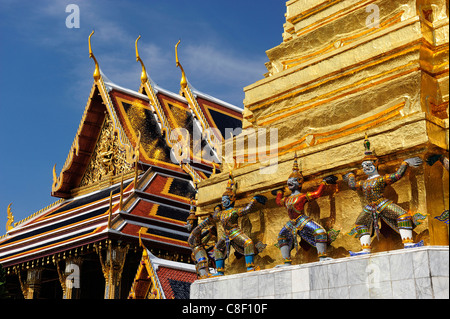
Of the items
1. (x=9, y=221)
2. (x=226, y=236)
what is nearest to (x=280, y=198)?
(x=226, y=236)

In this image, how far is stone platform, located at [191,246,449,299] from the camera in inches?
205

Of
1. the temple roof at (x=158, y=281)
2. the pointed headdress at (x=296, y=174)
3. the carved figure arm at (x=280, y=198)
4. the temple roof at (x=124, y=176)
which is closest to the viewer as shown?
the pointed headdress at (x=296, y=174)

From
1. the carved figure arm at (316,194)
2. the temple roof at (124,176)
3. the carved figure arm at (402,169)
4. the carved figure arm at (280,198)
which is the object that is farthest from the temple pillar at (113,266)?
the carved figure arm at (402,169)

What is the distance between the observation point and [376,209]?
6.14 m

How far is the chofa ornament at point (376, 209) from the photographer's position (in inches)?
235

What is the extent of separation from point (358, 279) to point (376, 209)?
0.77 m

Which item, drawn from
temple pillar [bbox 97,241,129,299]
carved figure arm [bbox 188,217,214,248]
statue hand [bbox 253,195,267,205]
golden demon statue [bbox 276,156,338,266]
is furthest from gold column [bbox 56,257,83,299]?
golden demon statue [bbox 276,156,338,266]

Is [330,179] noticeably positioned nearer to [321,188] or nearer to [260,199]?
[321,188]

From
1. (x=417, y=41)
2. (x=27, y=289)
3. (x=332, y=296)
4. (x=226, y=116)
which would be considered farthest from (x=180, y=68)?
(x=332, y=296)

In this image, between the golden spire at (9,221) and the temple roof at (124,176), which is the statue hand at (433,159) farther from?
A: the golden spire at (9,221)

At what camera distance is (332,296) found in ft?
18.9

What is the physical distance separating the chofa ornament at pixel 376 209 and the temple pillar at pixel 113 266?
7.74 metres

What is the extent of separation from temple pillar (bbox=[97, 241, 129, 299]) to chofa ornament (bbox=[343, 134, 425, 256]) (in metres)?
7.74
